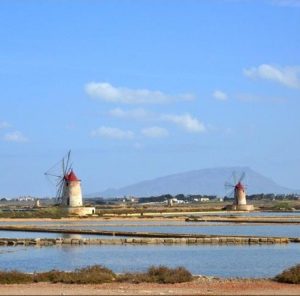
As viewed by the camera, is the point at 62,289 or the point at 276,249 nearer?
the point at 62,289

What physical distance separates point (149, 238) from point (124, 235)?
13.3ft

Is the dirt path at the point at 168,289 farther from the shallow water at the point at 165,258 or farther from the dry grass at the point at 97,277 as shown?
the shallow water at the point at 165,258

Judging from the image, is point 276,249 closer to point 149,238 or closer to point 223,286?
point 149,238

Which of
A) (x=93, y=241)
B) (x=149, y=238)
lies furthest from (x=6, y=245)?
(x=149, y=238)

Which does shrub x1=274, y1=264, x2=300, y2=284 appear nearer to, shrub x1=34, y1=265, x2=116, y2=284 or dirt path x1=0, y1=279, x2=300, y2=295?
dirt path x1=0, y1=279, x2=300, y2=295

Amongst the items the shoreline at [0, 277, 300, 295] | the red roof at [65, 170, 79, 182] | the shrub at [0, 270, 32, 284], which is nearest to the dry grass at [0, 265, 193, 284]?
the shrub at [0, 270, 32, 284]

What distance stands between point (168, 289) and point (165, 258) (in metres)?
11.1

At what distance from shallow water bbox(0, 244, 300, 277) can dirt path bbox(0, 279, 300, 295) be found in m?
4.24

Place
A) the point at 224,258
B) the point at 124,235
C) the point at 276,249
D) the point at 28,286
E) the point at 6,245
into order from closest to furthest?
1. the point at 28,286
2. the point at 224,258
3. the point at 276,249
4. the point at 6,245
5. the point at 124,235

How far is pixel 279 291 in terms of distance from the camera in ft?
57.8

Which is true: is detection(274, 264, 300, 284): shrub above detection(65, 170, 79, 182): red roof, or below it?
below

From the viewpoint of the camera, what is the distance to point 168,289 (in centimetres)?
1816

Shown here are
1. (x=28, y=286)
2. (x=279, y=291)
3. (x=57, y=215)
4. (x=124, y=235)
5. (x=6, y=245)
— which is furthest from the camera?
(x=57, y=215)

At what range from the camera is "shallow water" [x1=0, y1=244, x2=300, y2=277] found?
25359 millimetres
